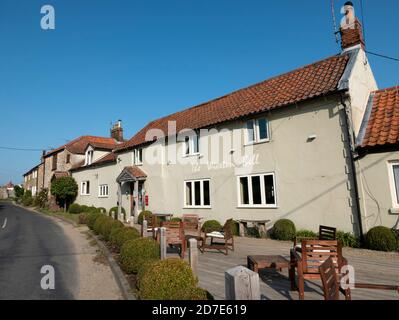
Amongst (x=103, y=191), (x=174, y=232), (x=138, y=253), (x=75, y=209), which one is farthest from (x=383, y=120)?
(x=75, y=209)

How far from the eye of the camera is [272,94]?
52.1 feet

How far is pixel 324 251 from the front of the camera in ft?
18.0

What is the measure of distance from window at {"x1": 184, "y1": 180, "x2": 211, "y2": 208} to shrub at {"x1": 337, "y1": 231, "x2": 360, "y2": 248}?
25.8 feet

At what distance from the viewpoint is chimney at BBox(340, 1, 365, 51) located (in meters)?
13.9

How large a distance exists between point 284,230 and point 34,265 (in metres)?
10.1

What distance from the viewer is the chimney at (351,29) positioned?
13.9 meters

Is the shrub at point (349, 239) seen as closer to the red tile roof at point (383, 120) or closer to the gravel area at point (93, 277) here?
the red tile roof at point (383, 120)

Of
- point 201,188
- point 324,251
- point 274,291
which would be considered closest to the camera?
point 324,251

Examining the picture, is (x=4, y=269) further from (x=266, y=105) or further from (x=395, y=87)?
(x=395, y=87)

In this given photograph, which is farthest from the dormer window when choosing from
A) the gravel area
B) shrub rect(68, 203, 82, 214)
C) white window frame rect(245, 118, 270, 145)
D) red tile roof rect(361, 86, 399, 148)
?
red tile roof rect(361, 86, 399, 148)

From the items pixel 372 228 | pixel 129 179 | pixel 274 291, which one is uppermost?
pixel 129 179

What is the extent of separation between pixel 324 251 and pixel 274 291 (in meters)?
1.62

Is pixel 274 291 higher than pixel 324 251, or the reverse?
pixel 324 251
